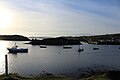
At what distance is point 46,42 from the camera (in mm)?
187375

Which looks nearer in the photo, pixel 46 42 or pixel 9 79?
pixel 9 79

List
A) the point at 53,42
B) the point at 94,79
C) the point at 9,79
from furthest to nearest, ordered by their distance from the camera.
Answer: the point at 53,42 < the point at 94,79 < the point at 9,79

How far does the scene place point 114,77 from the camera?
920 inches

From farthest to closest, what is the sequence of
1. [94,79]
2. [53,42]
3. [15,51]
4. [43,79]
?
[53,42] → [15,51] → [43,79] → [94,79]

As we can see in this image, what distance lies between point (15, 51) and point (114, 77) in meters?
83.4

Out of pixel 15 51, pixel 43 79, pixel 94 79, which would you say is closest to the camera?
pixel 94 79

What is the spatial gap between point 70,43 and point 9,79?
172338mm

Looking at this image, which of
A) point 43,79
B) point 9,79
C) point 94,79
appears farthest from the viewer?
point 43,79

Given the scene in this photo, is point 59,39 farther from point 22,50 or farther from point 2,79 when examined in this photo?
point 2,79

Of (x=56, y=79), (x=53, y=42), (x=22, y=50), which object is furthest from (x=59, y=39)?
(x=56, y=79)

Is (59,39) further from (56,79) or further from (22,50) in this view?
(56,79)

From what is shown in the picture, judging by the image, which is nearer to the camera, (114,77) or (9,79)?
(9,79)

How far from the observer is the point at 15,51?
10262 cm

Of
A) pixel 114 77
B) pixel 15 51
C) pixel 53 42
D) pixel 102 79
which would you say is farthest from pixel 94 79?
pixel 53 42
